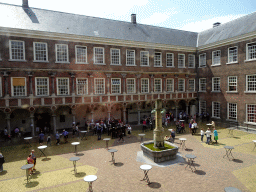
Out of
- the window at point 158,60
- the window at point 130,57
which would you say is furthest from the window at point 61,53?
the window at point 158,60

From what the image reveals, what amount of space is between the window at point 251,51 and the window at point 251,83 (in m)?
2.49

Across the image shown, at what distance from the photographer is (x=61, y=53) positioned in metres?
23.1

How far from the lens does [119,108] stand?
29812 mm

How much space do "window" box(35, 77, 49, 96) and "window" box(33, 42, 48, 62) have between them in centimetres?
242

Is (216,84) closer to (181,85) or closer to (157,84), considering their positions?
(181,85)

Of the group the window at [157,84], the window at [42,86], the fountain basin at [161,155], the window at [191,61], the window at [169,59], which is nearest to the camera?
the fountain basin at [161,155]

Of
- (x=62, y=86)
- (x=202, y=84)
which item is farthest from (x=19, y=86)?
(x=202, y=84)

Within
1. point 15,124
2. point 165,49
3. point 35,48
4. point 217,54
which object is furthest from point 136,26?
point 15,124

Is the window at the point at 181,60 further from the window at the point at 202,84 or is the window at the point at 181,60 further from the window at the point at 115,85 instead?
the window at the point at 115,85

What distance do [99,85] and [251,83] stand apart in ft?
67.3

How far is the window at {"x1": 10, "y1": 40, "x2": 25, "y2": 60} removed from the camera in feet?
67.8

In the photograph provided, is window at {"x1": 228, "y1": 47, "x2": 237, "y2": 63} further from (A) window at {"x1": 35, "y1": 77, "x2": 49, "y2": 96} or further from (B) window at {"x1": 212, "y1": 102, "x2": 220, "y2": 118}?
(A) window at {"x1": 35, "y1": 77, "x2": 49, "y2": 96}

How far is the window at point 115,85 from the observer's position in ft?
85.8

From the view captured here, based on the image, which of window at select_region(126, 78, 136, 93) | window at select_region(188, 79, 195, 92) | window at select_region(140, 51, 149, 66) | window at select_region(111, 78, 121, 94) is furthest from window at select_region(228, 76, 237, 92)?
window at select_region(111, 78, 121, 94)
